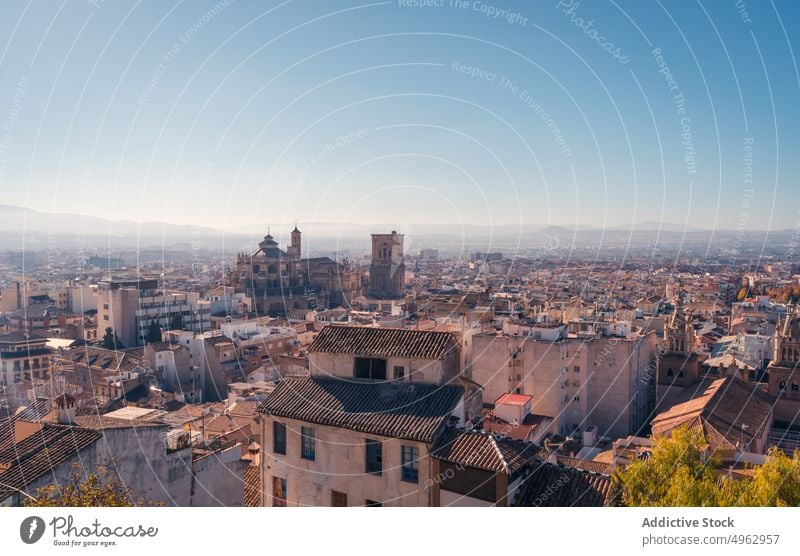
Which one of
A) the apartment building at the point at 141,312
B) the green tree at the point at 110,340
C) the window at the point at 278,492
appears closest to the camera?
the window at the point at 278,492

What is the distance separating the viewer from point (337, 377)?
6621mm

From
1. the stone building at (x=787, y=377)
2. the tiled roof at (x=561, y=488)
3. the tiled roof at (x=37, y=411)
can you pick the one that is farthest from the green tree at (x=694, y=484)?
the stone building at (x=787, y=377)

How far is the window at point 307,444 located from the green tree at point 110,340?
1488 cm

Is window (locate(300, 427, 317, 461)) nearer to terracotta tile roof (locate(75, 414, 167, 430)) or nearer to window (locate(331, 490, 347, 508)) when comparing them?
window (locate(331, 490, 347, 508))

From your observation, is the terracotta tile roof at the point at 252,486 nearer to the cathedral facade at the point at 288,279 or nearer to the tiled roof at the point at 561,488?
the tiled roof at the point at 561,488

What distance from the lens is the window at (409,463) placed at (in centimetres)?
562

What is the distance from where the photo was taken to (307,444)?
6.23 m

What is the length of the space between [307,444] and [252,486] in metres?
1.49

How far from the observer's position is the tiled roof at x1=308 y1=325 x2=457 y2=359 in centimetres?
635
